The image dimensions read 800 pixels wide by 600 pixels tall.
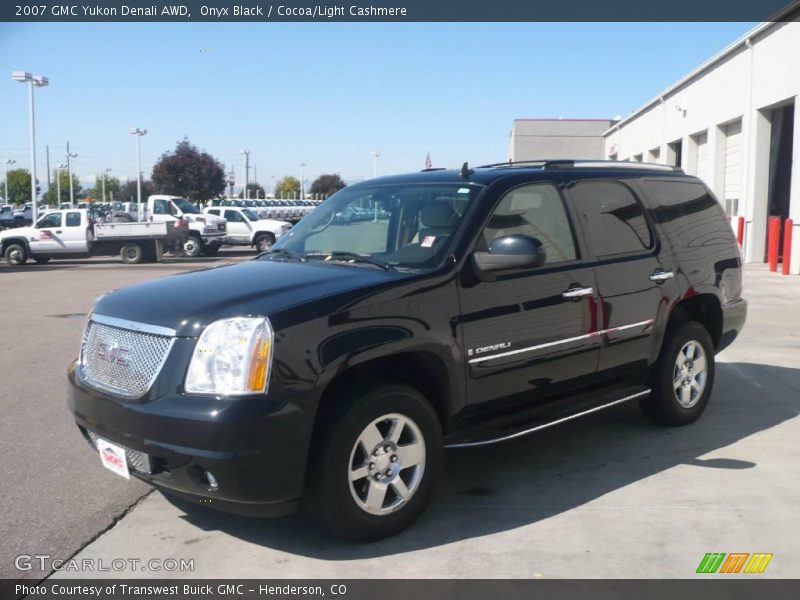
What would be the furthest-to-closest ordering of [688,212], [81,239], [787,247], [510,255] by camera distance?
[81,239]
[787,247]
[688,212]
[510,255]

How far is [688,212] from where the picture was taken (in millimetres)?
6254

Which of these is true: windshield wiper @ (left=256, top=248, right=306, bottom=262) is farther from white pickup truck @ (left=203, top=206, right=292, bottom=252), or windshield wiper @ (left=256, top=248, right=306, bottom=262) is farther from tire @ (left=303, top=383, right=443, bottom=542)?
white pickup truck @ (left=203, top=206, right=292, bottom=252)

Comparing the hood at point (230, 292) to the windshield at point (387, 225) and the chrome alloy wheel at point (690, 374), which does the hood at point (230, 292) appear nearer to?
the windshield at point (387, 225)

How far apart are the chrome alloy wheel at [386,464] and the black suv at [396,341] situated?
0.03 feet

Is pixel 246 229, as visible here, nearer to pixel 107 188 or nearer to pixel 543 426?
pixel 543 426

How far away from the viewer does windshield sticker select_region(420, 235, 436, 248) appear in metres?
4.70

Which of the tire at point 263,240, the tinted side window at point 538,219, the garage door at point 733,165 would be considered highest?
the garage door at point 733,165

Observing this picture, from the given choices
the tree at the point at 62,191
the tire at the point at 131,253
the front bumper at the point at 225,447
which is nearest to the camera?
the front bumper at the point at 225,447

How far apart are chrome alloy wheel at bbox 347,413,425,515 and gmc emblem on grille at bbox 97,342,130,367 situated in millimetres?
1237

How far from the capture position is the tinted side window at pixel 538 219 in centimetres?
491

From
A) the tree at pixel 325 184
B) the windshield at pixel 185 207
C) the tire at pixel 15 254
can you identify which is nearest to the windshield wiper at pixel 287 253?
the tire at pixel 15 254

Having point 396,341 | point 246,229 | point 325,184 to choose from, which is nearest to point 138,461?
point 396,341

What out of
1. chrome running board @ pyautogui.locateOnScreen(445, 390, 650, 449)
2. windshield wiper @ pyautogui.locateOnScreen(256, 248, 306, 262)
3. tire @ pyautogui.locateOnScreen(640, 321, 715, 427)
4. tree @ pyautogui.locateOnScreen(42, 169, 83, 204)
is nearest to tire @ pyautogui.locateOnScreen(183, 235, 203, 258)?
windshield wiper @ pyautogui.locateOnScreen(256, 248, 306, 262)

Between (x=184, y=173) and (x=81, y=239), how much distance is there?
38419 mm
